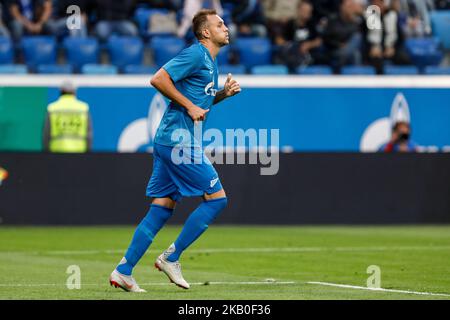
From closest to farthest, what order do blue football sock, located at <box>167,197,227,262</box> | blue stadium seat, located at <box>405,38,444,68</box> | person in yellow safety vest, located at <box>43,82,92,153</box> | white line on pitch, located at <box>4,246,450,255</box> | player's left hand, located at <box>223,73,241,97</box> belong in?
1. blue football sock, located at <box>167,197,227,262</box>
2. player's left hand, located at <box>223,73,241,97</box>
3. white line on pitch, located at <box>4,246,450,255</box>
4. person in yellow safety vest, located at <box>43,82,92,153</box>
5. blue stadium seat, located at <box>405,38,444,68</box>

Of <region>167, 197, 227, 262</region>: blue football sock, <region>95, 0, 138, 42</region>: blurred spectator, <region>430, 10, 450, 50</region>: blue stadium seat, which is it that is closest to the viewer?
<region>167, 197, 227, 262</region>: blue football sock

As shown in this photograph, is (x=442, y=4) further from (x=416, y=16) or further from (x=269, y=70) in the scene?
(x=269, y=70)

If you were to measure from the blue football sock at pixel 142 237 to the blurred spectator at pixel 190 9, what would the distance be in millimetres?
12425

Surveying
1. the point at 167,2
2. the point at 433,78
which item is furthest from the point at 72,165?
the point at 433,78

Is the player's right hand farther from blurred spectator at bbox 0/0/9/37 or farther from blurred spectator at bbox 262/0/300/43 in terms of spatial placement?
blurred spectator at bbox 262/0/300/43

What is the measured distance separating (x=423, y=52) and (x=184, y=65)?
1420 cm

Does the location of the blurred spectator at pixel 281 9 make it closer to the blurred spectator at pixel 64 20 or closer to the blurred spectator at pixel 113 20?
the blurred spectator at pixel 113 20

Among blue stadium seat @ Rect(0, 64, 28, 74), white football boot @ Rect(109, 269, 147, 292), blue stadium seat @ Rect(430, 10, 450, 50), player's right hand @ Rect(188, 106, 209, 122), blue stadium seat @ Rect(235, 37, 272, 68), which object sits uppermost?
blue stadium seat @ Rect(430, 10, 450, 50)

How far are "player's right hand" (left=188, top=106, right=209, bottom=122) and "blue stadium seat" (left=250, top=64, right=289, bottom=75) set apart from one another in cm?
1246

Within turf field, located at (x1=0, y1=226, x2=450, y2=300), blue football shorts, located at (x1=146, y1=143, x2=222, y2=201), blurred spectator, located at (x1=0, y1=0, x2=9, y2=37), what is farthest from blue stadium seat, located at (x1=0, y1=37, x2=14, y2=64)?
blue football shorts, located at (x1=146, y1=143, x2=222, y2=201)

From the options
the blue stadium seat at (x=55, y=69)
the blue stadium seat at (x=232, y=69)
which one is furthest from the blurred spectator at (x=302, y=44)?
the blue stadium seat at (x=55, y=69)

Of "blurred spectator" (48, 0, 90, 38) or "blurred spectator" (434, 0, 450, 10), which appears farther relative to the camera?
"blurred spectator" (434, 0, 450, 10)

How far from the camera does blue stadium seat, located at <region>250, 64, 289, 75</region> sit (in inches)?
897
